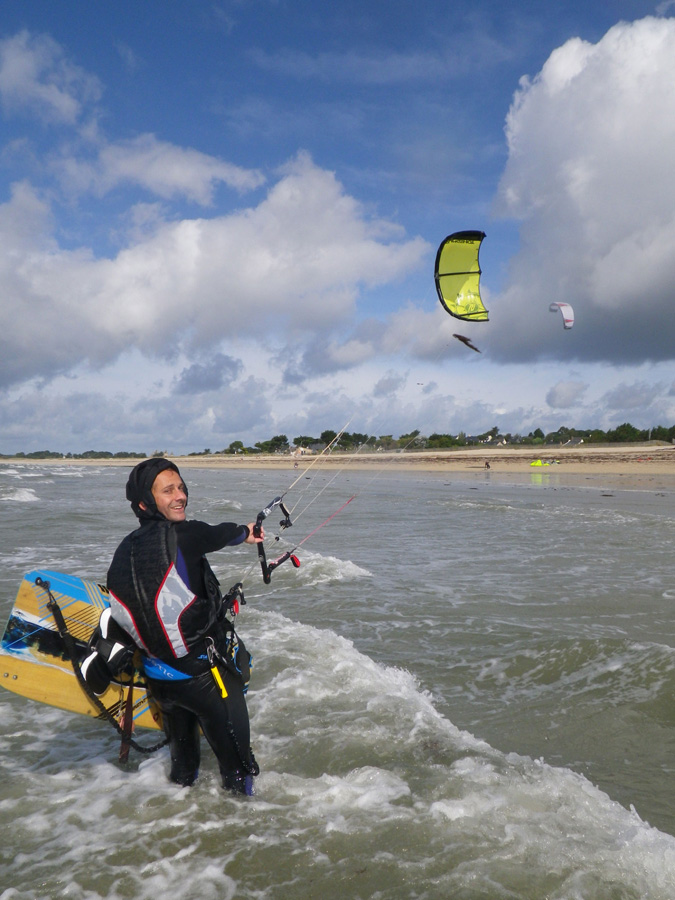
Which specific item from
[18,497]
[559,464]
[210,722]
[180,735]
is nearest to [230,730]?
[210,722]

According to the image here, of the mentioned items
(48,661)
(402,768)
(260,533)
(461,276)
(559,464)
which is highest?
(461,276)

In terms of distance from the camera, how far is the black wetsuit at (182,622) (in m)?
3.26

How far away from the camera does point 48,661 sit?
3.80 metres

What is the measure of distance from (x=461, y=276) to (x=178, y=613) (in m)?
6.89

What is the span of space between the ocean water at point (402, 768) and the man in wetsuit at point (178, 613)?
0.55 meters

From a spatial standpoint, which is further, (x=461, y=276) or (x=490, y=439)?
(x=490, y=439)

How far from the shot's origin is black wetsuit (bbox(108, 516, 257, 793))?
10.7 ft

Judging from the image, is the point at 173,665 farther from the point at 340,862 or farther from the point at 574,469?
the point at 574,469

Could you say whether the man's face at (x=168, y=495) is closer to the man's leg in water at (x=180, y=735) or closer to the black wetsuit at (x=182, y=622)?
the black wetsuit at (x=182, y=622)

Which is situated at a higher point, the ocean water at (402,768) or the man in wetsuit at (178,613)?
the man in wetsuit at (178,613)

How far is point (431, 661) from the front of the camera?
6.27m

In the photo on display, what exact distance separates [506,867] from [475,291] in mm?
7296

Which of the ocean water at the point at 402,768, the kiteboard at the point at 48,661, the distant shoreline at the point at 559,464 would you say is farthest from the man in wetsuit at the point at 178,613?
the distant shoreline at the point at 559,464

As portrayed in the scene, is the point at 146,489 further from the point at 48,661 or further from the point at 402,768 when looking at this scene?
the point at 402,768
